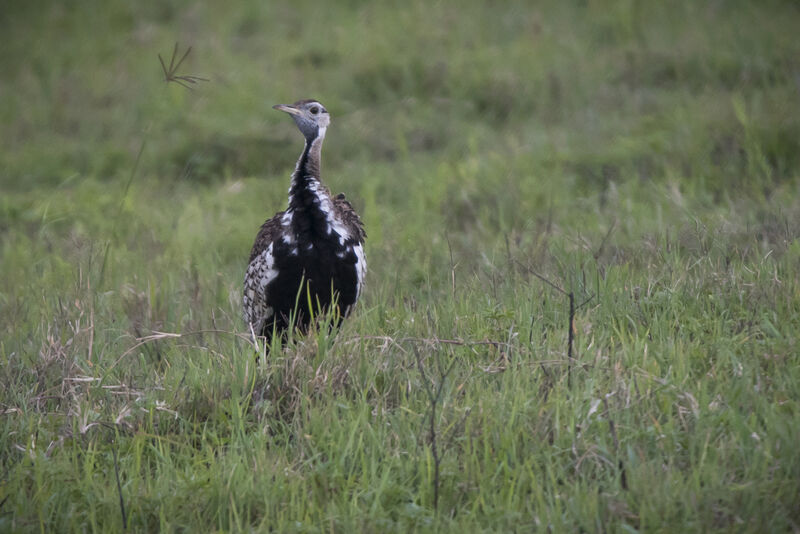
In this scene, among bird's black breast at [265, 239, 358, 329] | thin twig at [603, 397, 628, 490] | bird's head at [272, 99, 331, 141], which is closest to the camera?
thin twig at [603, 397, 628, 490]

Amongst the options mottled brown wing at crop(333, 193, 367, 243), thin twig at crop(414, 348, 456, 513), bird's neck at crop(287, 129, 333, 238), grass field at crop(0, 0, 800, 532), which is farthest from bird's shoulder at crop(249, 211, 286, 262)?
thin twig at crop(414, 348, 456, 513)

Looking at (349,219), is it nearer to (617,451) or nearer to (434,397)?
(434,397)

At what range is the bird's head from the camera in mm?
5441

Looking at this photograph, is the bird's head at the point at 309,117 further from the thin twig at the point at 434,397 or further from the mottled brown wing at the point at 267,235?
the thin twig at the point at 434,397

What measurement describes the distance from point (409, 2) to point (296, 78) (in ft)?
7.72

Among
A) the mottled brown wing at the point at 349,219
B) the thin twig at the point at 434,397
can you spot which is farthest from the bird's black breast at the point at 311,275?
the thin twig at the point at 434,397

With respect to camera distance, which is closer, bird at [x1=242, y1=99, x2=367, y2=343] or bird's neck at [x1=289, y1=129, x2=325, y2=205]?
bird at [x1=242, y1=99, x2=367, y2=343]

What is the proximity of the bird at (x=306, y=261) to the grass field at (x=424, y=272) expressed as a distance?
24 cm

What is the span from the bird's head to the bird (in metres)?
0.36

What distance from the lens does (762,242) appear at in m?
5.29

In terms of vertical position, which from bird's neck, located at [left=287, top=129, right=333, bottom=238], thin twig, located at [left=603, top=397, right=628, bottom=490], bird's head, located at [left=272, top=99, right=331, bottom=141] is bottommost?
thin twig, located at [left=603, top=397, right=628, bottom=490]

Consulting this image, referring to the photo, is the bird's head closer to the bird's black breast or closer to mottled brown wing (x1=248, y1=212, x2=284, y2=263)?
mottled brown wing (x1=248, y1=212, x2=284, y2=263)

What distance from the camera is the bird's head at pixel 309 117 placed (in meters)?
5.44

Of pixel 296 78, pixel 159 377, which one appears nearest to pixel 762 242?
pixel 159 377
